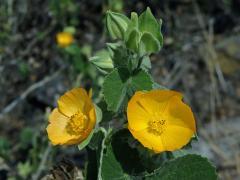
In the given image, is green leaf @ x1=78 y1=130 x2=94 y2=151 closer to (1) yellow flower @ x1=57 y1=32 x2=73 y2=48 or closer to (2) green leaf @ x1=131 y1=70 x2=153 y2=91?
(2) green leaf @ x1=131 y1=70 x2=153 y2=91

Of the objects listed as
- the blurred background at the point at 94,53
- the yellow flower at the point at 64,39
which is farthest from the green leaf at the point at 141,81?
the yellow flower at the point at 64,39

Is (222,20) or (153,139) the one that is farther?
(222,20)

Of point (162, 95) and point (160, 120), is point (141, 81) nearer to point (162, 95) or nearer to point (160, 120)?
point (162, 95)

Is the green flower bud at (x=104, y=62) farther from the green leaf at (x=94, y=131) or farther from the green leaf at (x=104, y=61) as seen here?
the green leaf at (x=94, y=131)

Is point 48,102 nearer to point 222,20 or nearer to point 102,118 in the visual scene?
point 222,20

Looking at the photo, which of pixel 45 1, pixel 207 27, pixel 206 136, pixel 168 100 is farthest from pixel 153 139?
pixel 45 1
